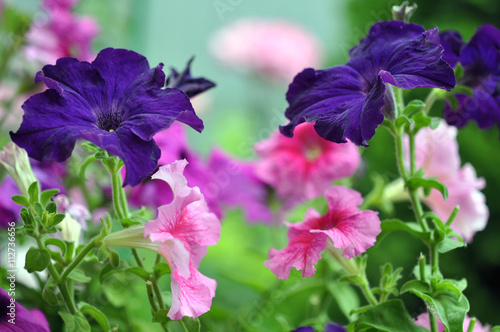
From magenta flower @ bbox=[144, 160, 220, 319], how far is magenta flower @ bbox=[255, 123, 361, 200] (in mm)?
218

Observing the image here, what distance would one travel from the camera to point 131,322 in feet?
1.55

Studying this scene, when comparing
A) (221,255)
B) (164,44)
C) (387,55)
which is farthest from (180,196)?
(164,44)

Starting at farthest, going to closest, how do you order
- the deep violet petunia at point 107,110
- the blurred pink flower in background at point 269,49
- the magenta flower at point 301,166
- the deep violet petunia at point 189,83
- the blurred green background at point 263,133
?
1. the blurred pink flower in background at point 269,49
2. the blurred green background at point 263,133
3. the magenta flower at point 301,166
4. the deep violet petunia at point 189,83
5. the deep violet petunia at point 107,110

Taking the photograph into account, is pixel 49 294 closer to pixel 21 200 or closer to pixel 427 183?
pixel 21 200

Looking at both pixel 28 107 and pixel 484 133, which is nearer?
pixel 28 107

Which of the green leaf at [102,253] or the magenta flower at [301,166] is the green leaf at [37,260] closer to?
the green leaf at [102,253]

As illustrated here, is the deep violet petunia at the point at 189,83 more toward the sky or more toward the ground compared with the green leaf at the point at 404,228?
more toward the sky

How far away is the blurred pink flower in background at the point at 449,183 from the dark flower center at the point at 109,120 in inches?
9.4

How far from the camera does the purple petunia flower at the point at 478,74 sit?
0.40m

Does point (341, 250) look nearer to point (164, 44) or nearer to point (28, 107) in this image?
point (28, 107)

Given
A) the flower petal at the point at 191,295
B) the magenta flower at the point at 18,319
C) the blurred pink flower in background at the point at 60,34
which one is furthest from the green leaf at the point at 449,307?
the blurred pink flower in background at the point at 60,34

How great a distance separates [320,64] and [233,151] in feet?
2.06

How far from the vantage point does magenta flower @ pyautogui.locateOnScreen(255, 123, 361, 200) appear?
0.54 m

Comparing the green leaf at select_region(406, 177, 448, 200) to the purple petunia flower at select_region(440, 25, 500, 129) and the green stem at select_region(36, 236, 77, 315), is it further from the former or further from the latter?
the green stem at select_region(36, 236, 77, 315)
